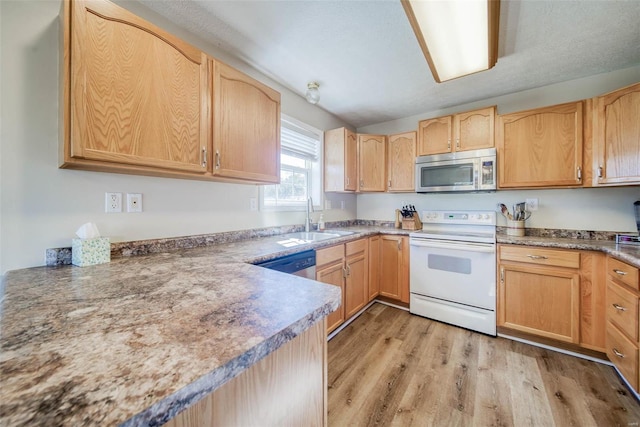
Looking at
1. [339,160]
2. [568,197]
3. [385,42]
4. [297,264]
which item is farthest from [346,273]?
[568,197]

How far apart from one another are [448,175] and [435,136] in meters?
0.48

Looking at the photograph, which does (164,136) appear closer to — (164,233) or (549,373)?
(164,233)

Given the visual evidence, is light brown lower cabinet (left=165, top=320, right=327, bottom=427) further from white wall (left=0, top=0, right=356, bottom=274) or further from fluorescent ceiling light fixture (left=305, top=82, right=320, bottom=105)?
fluorescent ceiling light fixture (left=305, top=82, right=320, bottom=105)

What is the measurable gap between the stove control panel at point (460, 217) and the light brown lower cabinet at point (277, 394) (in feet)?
8.31

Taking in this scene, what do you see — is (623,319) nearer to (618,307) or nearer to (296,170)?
(618,307)

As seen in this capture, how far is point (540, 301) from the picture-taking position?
1976 mm

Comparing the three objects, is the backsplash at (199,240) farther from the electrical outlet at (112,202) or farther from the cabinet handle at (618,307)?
the cabinet handle at (618,307)

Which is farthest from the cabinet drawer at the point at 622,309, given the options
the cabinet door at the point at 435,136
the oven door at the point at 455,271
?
the cabinet door at the point at 435,136

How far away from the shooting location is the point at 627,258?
1.46 m

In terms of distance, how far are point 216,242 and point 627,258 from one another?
2687 millimetres

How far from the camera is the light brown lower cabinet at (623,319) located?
4.60 ft

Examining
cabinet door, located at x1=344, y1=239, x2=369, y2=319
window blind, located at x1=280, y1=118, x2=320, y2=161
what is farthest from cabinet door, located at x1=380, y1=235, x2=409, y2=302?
window blind, located at x1=280, y1=118, x2=320, y2=161

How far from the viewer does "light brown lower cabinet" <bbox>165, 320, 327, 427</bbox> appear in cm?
50

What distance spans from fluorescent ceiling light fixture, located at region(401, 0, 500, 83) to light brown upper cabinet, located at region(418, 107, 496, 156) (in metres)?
0.66
